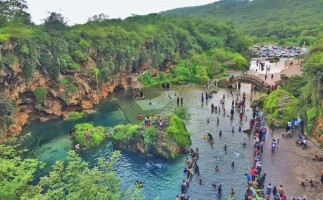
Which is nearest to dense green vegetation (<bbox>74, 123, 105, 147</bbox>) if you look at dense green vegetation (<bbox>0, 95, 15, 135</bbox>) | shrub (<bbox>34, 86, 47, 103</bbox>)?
dense green vegetation (<bbox>0, 95, 15, 135</bbox>)

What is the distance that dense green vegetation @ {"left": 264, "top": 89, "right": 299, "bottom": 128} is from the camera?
148 feet

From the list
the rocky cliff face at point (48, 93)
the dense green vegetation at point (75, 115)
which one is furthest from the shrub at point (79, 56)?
the dense green vegetation at point (75, 115)

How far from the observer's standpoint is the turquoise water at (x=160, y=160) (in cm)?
3294

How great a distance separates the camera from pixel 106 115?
53.5 meters

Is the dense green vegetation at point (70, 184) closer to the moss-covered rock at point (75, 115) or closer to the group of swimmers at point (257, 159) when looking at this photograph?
the group of swimmers at point (257, 159)

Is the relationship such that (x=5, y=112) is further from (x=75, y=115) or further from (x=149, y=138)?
(x=149, y=138)

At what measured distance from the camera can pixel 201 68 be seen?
260ft

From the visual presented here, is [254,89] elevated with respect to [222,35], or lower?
lower

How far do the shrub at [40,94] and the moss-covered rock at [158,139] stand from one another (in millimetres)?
14507

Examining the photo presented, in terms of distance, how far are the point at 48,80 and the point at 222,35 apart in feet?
215

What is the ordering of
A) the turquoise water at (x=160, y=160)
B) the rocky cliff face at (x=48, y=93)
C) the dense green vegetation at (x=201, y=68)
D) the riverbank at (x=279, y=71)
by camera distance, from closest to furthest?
1. the turquoise water at (x=160, y=160)
2. the rocky cliff face at (x=48, y=93)
3. the riverbank at (x=279, y=71)
4. the dense green vegetation at (x=201, y=68)

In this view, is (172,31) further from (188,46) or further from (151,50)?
(151,50)

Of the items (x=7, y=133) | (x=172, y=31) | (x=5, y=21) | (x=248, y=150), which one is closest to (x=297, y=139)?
(x=248, y=150)

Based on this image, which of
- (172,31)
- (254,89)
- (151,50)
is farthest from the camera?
(172,31)
